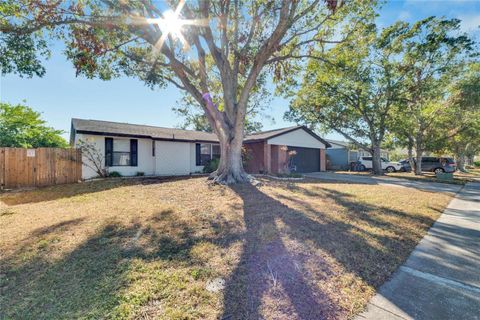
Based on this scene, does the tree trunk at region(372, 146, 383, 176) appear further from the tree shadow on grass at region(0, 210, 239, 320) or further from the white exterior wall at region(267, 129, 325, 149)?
the tree shadow on grass at region(0, 210, 239, 320)

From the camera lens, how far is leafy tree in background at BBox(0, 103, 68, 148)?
48.8 ft

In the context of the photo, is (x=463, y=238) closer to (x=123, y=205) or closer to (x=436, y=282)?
(x=436, y=282)

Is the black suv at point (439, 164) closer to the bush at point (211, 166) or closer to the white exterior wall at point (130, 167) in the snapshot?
the bush at point (211, 166)

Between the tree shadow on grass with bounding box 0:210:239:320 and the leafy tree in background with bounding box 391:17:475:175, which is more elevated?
the leafy tree in background with bounding box 391:17:475:175

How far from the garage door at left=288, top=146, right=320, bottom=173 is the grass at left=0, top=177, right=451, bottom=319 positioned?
40.7 feet

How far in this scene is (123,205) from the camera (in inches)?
245

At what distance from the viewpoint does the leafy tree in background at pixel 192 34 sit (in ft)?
23.2

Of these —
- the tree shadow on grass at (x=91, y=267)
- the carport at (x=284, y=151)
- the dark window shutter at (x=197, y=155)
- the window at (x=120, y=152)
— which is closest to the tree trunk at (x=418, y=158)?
the carport at (x=284, y=151)

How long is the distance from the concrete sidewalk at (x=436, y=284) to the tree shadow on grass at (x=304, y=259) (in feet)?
0.50

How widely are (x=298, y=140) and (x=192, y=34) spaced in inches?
500

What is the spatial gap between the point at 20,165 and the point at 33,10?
6851 mm

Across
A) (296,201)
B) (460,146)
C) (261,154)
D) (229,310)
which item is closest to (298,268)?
(229,310)

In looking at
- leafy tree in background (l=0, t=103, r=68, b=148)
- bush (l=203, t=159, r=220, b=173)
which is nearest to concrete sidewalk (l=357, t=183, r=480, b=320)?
bush (l=203, t=159, r=220, b=173)

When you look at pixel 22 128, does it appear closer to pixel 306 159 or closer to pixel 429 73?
pixel 306 159
